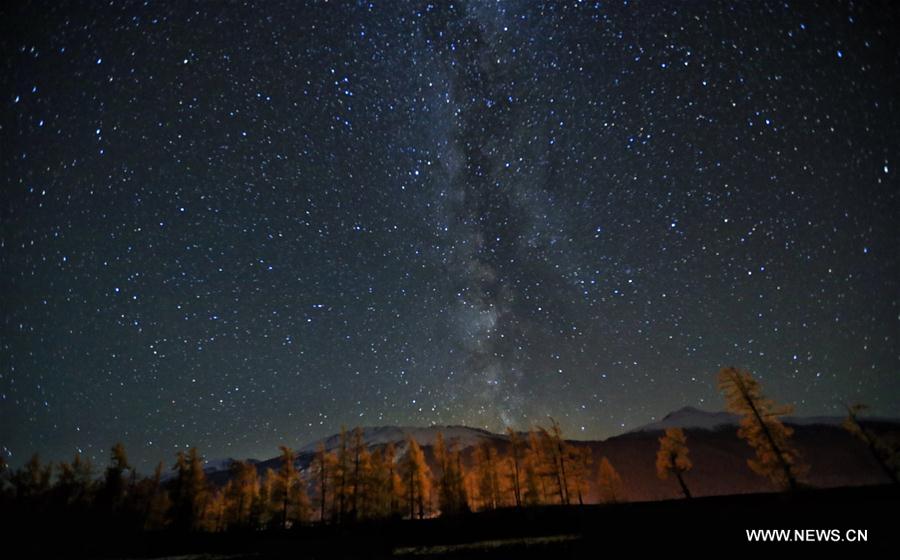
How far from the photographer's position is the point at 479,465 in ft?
156

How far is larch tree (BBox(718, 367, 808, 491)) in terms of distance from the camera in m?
27.0

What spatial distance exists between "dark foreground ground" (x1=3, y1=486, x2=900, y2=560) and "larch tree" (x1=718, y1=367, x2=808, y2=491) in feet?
35.7

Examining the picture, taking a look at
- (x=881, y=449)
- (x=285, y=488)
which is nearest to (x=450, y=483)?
(x=285, y=488)

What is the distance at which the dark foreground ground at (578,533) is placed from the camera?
14003 mm

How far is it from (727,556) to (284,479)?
128 ft

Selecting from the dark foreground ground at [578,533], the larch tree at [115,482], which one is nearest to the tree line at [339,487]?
the larch tree at [115,482]

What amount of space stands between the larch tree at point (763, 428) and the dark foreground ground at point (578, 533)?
10872 mm

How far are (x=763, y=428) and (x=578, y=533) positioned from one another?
19.2 metres

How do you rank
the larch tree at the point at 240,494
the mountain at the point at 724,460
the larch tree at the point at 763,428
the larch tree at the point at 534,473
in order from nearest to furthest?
1. the larch tree at the point at 763,428
2. the larch tree at the point at 534,473
3. the larch tree at the point at 240,494
4. the mountain at the point at 724,460

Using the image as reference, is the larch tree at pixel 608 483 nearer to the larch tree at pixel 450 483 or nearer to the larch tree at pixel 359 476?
the larch tree at pixel 450 483

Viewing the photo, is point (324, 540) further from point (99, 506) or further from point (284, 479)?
point (99, 506)

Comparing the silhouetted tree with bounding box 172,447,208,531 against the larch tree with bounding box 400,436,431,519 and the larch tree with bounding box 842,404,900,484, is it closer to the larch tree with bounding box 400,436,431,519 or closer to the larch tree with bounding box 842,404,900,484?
the larch tree with bounding box 400,436,431,519

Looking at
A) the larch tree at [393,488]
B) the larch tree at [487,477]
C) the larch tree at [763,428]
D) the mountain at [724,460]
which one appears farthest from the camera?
the mountain at [724,460]

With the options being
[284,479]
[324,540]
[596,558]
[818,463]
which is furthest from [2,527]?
[818,463]
